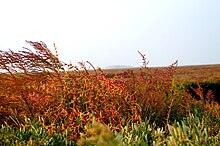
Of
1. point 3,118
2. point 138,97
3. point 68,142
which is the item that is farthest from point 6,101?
point 68,142

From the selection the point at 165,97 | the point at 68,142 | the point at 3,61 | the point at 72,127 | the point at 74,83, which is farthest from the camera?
the point at 165,97

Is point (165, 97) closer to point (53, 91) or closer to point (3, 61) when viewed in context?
point (53, 91)

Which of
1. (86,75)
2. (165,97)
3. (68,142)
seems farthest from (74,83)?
(68,142)

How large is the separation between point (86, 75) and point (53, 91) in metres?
0.54

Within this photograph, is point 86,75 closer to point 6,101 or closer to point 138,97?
point 138,97

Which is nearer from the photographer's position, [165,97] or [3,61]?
[3,61]

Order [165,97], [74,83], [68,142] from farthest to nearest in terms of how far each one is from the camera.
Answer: [165,97] → [74,83] → [68,142]

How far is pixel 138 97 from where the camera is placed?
596cm

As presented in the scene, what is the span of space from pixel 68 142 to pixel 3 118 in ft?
9.59

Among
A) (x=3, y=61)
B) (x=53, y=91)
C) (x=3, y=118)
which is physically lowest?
(x=3, y=118)

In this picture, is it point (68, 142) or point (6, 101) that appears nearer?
point (68, 142)

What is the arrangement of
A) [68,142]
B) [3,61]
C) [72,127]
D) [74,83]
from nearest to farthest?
[68,142], [72,127], [74,83], [3,61]

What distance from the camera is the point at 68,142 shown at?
327 cm

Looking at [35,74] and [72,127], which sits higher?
[35,74]
